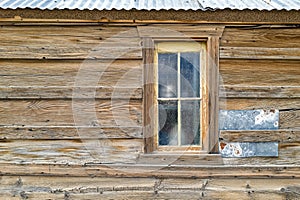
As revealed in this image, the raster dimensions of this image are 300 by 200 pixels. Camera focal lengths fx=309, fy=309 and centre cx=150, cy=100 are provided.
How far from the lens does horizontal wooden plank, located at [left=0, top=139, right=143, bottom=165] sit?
2762 mm

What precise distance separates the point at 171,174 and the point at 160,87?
2.60 feet

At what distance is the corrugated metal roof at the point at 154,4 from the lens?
2.58 metres

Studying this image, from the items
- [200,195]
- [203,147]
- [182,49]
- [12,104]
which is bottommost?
[200,195]

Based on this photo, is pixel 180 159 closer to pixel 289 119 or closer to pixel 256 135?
pixel 256 135

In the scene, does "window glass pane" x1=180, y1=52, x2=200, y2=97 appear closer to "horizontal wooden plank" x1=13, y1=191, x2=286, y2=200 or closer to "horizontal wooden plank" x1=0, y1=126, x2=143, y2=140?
"horizontal wooden plank" x1=0, y1=126, x2=143, y2=140

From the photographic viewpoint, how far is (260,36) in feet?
8.85

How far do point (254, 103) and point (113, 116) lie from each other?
126 centimetres

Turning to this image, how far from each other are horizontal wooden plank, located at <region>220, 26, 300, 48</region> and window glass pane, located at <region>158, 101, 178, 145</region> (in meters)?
0.72

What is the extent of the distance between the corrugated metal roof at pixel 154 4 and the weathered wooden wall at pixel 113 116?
0.56 feet

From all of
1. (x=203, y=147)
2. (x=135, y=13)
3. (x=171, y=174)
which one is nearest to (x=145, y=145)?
(x=171, y=174)

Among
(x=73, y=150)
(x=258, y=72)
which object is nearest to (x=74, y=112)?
(x=73, y=150)

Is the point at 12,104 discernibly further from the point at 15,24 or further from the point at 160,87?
the point at 160,87

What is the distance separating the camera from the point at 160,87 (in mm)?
2779

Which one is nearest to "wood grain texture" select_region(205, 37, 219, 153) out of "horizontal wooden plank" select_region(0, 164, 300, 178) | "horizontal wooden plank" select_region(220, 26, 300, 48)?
"horizontal wooden plank" select_region(220, 26, 300, 48)
